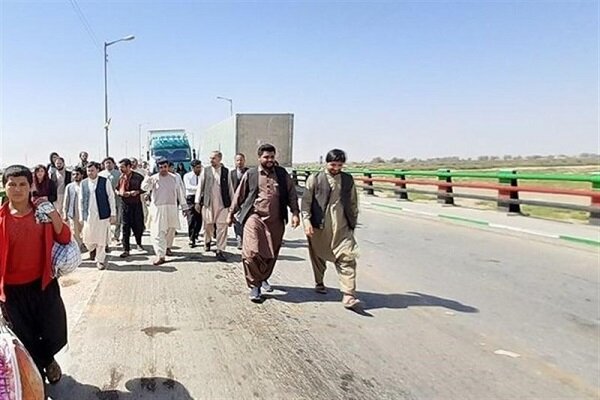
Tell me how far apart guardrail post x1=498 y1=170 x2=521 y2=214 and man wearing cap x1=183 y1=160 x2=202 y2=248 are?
8383 millimetres

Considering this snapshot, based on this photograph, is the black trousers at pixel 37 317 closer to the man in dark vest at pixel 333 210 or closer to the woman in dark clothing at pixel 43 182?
the man in dark vest at pixel 333 210

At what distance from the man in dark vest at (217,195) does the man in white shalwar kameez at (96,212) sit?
1.53 meters

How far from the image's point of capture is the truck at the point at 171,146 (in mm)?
26141

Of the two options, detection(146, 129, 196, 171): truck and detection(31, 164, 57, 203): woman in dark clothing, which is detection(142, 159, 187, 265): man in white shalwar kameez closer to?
detection(31, 164, 57, 203): woman in dark clothing

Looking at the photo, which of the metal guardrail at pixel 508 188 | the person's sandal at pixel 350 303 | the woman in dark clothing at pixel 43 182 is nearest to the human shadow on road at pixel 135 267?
the woman in dark clothing at pixel 43 182

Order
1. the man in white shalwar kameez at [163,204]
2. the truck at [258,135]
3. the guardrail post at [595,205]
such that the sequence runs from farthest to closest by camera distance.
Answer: the truck at [258,135] → the guardrail post at [595,205] → the man in white shalwar kameez at [163,204]

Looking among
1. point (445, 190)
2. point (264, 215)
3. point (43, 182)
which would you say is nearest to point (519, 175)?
point (445, 190)

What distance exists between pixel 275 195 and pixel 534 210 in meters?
12.2

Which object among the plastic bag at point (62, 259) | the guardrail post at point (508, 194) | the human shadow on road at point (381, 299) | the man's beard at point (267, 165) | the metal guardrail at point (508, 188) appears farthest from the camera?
the guardrail post at point (508, 194)

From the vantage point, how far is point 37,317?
340 centimetres

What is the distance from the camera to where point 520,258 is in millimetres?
7910

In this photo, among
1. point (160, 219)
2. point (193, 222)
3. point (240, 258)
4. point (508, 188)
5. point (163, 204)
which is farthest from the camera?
point (508, 188)

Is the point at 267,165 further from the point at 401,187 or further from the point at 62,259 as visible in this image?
the point at 401,187

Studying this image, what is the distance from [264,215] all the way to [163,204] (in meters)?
2.96
